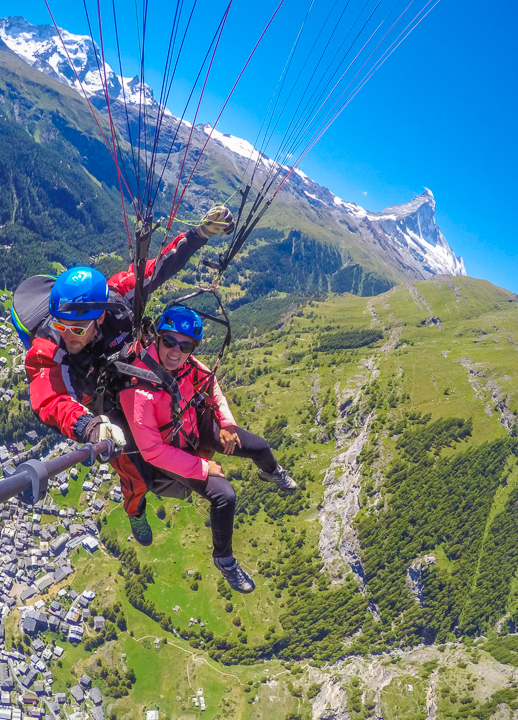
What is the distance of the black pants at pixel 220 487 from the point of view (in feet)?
28.8

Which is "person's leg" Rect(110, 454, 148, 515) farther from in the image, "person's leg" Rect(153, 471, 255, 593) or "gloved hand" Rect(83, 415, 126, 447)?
"gloved hand" Rect(83, 415, 126, 447)

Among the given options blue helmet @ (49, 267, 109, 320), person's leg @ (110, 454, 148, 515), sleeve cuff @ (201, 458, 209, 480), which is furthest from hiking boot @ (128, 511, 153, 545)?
blue helmet @ (49, 267, 109, 320)

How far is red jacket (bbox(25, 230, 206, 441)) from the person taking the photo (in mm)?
6635

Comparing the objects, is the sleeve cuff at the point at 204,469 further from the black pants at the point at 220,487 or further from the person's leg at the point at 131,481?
the person's leg at the point at 131,481

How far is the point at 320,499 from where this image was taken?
115 metres

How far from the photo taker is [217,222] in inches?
405

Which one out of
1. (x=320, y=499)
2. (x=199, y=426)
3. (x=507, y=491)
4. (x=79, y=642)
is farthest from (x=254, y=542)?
(x=199, y=426)

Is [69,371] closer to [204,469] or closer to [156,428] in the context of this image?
[156,428]

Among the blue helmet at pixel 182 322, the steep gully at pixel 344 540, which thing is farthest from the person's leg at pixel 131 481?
the steep gully at pixel 344 540

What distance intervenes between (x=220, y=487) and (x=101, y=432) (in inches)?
137

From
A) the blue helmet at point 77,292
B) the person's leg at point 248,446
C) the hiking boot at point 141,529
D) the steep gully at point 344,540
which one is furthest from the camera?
the steep gully at point 344,540

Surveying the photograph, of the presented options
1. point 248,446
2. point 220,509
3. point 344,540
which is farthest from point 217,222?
point 344,540

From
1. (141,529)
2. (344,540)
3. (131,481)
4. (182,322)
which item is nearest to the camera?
(182,322)

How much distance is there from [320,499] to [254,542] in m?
22.3
